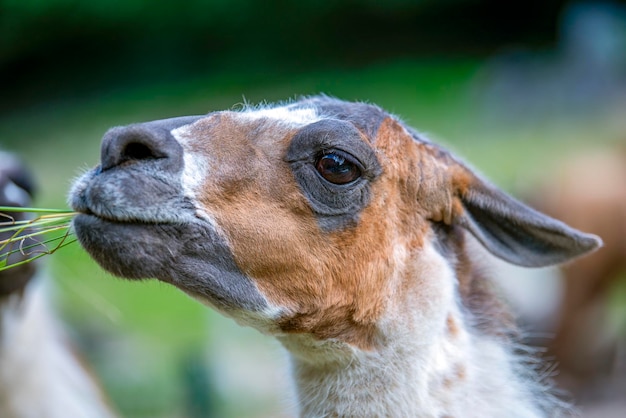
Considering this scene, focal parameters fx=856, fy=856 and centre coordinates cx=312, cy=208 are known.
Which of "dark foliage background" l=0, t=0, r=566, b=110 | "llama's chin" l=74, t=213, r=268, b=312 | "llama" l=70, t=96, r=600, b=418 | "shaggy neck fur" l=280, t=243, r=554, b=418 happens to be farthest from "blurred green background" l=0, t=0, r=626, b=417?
"llama's chin" l=74, t=213, r=268, b=312

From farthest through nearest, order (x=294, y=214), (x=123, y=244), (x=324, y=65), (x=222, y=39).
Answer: (x=324, y=65)
(x=222, y=39)
(x=294, y=214)
(x=123, y=244)

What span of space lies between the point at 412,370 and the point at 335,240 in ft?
1.87

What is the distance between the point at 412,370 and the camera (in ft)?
10.4

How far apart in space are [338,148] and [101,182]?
2.79ft

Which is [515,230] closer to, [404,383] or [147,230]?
[404,383]

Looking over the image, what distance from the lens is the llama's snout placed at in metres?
2.78

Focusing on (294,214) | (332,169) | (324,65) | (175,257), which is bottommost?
(175,257)

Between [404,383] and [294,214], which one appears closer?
[294,214]

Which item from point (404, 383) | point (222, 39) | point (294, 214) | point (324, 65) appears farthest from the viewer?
point (324, 65)

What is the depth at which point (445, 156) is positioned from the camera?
3.52 metres

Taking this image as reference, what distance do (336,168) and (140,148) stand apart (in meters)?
0.71

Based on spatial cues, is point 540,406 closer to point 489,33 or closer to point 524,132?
point 524,132

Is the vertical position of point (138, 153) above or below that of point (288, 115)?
below

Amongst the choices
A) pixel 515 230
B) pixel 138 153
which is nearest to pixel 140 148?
pixel 138 153
